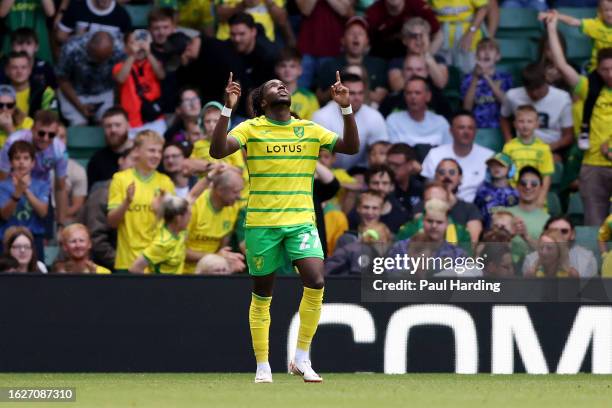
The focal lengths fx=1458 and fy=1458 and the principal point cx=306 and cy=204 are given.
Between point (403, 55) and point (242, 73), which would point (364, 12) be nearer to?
point (403, 55)

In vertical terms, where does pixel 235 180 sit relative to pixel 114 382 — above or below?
above

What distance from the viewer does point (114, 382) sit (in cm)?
1045

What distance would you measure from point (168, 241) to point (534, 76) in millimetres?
5467

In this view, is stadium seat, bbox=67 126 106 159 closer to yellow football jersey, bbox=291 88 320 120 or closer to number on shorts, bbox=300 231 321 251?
yellow football jersey, bbox=291 88 320 120

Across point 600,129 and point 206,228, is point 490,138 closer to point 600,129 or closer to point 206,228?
point 600,129

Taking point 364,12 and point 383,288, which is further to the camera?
Result: point 364,12

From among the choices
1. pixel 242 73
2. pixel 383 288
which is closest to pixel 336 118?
pixel 242 73

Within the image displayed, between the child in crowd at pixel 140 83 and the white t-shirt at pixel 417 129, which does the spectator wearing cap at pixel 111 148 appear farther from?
the white t-shirt at pixel 417 129

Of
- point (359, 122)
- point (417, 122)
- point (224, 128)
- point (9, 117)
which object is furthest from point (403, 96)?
point (224, 128)

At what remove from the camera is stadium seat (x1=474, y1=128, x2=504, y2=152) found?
16.2 metres

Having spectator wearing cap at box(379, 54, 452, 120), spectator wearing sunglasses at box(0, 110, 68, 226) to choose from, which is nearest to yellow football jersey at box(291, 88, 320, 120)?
spectator wearing cap at box(379, 54, 452, 120)

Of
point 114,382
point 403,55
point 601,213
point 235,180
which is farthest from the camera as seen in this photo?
point 403,55

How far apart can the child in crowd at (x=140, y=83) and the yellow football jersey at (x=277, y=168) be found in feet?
18.8

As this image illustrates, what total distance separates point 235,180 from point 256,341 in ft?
10.2
